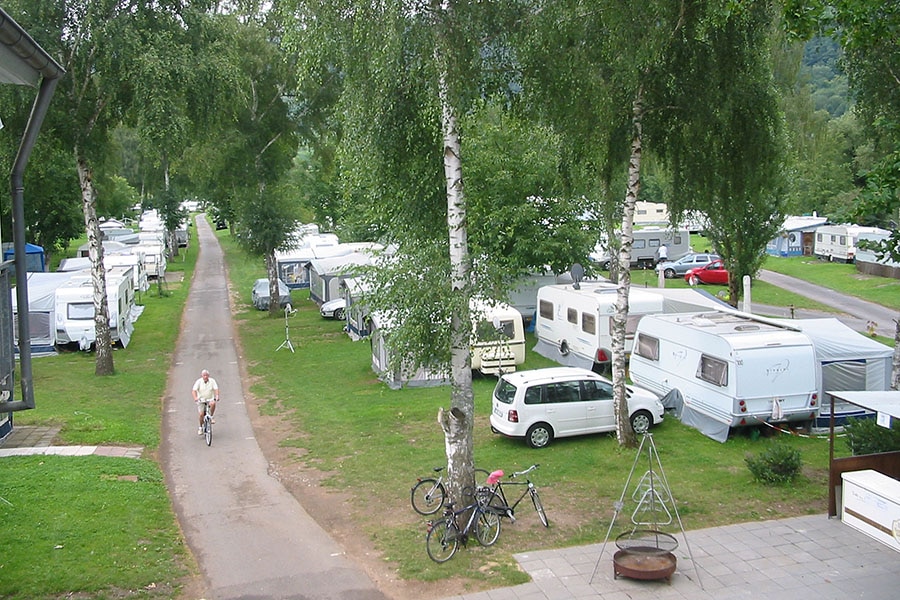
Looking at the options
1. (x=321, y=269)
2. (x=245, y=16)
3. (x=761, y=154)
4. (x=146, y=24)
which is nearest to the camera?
(x=761, y=154)

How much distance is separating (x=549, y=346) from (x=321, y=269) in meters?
12.6

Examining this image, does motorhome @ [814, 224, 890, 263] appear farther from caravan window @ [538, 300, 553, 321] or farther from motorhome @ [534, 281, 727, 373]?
caravan window @ [538, 300, 553, 321]

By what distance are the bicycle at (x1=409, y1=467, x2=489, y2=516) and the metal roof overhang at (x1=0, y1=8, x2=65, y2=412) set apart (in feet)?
20.0

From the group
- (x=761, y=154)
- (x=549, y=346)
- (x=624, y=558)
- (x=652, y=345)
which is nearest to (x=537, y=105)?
(x=761, y=154)

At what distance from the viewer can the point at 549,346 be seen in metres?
23.9

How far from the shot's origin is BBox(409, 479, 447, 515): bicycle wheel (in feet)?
38.5

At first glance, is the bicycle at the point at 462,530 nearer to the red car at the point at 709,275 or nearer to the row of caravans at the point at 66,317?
the row of caravans at the point at 66,317

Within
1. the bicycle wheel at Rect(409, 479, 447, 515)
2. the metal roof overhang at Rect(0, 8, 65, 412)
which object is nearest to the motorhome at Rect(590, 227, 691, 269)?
the bicycle wheel at Rect(409, 479, 447, 515)

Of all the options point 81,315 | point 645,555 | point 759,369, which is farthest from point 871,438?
point 81,315

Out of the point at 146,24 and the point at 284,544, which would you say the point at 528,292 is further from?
the point at 284,544

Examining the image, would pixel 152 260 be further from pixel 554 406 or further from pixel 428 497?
pixel 428 497

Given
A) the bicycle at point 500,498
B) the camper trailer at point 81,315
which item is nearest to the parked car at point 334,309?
the camper trailer at point 81,315

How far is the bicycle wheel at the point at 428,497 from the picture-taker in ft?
38.5

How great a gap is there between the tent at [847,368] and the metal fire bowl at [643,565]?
7583 millimetres
